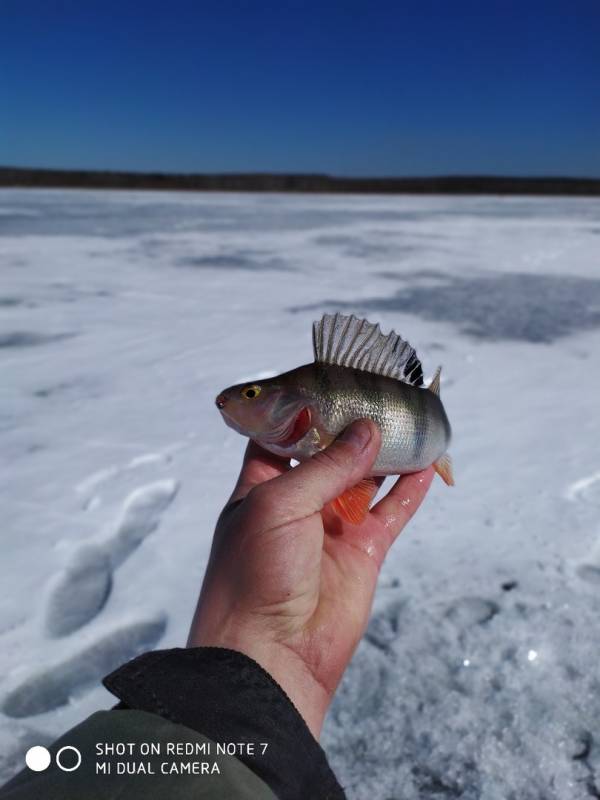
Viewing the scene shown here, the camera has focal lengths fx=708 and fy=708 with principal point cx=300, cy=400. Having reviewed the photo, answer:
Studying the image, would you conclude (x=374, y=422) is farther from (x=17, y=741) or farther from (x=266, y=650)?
(x=17, y=741)

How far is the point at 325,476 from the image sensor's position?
1986 millimetres

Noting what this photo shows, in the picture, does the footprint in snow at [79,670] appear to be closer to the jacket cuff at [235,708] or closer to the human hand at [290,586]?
the human hand at [290,586]

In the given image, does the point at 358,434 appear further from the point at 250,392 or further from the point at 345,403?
the point at 250,392

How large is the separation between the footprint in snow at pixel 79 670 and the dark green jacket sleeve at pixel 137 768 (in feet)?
4.14

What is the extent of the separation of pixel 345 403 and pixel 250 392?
294 mm

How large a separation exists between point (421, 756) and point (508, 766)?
27 centimetres

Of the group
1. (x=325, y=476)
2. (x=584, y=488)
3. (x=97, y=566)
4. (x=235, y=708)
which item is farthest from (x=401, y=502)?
(x=584, y=488)

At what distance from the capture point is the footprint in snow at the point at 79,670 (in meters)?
2.49

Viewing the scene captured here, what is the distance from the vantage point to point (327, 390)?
2.17 metres

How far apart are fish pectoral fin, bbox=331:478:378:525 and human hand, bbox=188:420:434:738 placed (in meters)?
0.08

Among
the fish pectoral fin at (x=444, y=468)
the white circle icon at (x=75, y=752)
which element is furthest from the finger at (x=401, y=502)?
the white circle icon at (x=75, y=752)

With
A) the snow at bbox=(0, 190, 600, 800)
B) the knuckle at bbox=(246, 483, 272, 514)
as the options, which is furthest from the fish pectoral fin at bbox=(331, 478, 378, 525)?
the snow at bbox=(0, 190, 600, 800)

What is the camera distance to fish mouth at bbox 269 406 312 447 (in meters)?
2.15

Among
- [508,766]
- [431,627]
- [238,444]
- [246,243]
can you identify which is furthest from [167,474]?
[246,243]
